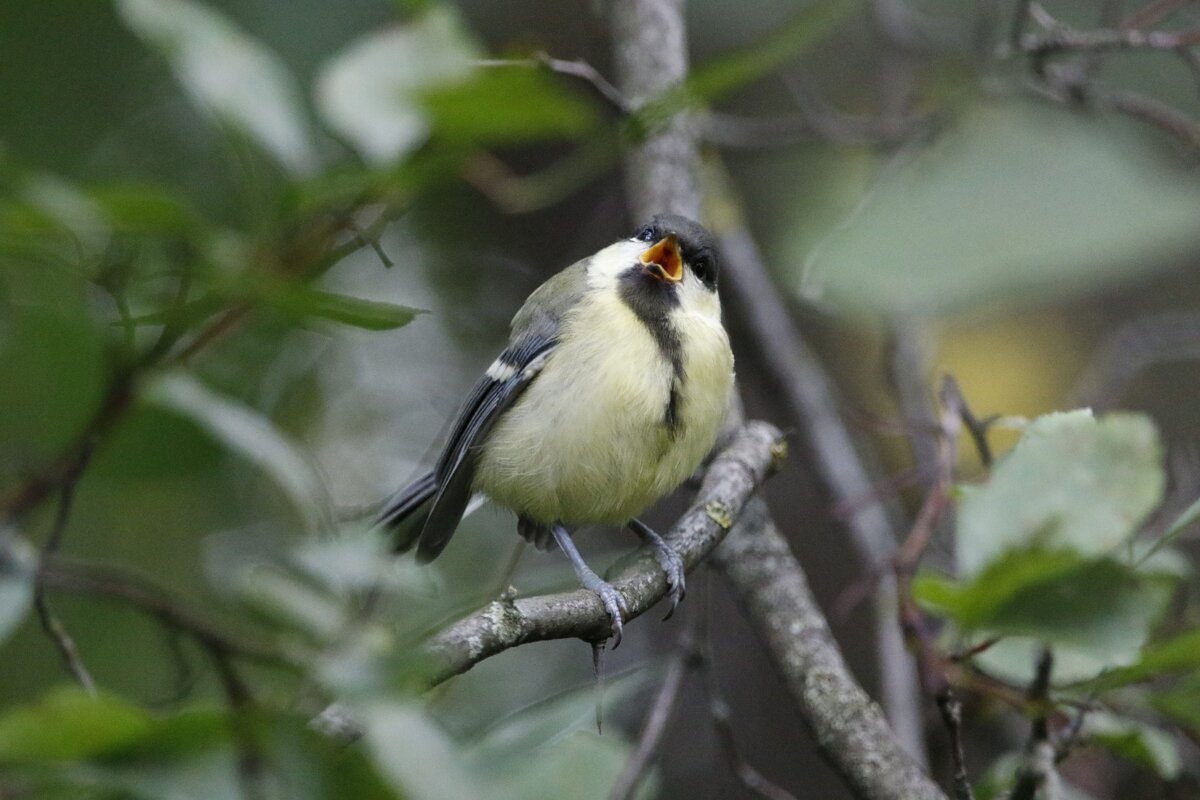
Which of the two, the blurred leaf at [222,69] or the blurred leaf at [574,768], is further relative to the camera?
the blurred leaf at [574,768]

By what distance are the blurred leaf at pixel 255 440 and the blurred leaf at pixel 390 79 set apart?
269 mm

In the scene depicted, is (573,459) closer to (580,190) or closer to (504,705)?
(504,705)

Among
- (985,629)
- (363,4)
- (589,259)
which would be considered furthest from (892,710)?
(363,4)

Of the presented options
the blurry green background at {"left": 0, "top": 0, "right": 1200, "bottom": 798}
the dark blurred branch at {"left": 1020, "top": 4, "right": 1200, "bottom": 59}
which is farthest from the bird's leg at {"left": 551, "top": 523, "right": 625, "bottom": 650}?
the dark blurred branch at {"left": 1020, "top": 4, "right": 1200, "bottom": 59}

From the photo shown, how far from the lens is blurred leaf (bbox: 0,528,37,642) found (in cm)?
90

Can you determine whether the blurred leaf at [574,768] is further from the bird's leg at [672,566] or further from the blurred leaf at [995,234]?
the bird's leg at [672,566]

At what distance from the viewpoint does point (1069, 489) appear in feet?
3.94

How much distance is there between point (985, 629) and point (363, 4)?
307 cm

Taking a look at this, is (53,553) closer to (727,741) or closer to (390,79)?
(390,79)

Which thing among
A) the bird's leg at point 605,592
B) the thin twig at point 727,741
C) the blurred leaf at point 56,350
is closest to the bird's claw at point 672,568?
the bird's leg at point 605,592

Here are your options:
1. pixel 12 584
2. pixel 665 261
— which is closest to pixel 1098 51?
pixel 665 261

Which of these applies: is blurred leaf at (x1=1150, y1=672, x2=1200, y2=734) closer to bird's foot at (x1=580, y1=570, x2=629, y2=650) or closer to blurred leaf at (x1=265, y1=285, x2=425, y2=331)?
bird's foot at (x1=580, y1=570, x2=629, y2=650)

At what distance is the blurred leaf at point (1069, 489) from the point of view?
1.14 meters

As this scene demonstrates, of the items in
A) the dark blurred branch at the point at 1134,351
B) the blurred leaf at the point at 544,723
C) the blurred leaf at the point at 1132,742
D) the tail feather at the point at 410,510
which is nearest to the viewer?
the blurred leaf at the point at 544,723
